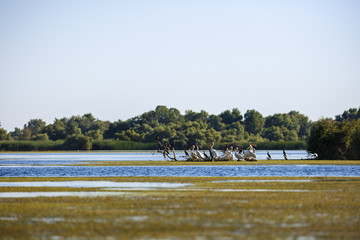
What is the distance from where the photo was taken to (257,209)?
888 inches

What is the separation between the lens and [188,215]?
21.2 meters

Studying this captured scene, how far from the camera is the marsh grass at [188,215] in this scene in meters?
17.7

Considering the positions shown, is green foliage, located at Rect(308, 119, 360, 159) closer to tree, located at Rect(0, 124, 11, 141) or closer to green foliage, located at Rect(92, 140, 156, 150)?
green foliage, located at Rect(92, 140, 156, 150)

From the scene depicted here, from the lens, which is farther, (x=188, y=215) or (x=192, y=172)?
(x=192, y=172)

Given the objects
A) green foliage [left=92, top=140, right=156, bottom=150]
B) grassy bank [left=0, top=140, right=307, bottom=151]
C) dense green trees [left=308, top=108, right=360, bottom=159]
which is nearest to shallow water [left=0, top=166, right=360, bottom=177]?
dense green trees [left=308, top=108, right=360, bottom=159]

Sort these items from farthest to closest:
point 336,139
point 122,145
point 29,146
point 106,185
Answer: point 122,145
point 29,146
point 336,139
point 106,185

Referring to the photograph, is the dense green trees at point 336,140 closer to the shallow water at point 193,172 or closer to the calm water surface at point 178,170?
the calm water surface at point 178,170

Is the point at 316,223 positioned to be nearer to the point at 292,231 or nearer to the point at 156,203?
the point at 292,231

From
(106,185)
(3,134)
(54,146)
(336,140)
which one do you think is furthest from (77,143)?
(106,185)

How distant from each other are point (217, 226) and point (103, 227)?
3453 mm

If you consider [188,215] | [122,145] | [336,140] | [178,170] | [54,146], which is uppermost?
[122,145]

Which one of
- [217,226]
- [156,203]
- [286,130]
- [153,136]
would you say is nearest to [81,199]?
[156,203]

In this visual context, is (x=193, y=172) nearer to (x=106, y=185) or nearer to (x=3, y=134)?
(x=106, y=185)

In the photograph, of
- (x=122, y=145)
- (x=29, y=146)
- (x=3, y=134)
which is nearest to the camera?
(x=29, y=146)
